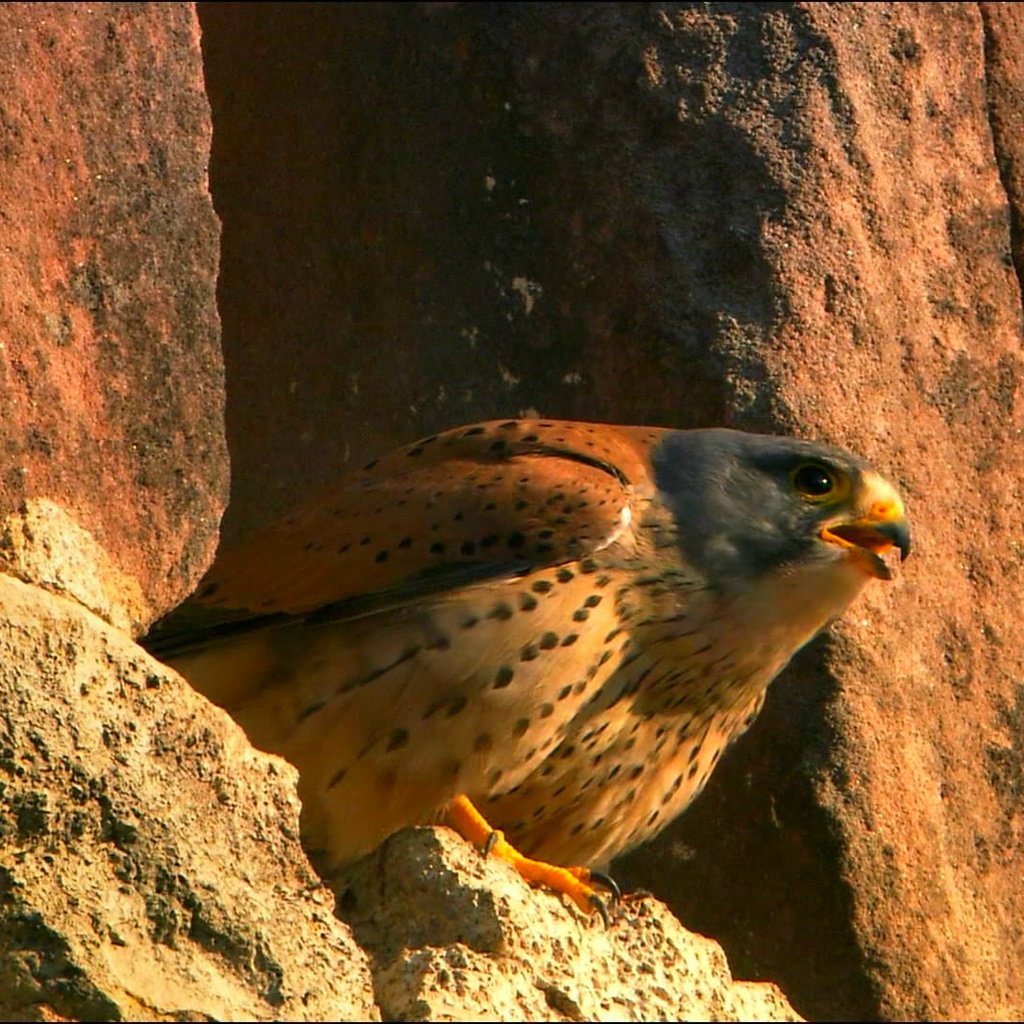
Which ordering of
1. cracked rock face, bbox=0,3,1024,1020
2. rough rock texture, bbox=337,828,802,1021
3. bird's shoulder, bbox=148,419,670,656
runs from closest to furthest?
rough rock texture, bbox=337,828,802,1021 → cracked rock face, bbox=0,3,1024,1020 → bird's shoulder, bbox=148,419,670,656

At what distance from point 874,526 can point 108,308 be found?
1613 mm

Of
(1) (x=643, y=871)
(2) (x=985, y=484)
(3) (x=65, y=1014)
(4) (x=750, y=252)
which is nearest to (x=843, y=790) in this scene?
(1) (x=643, y=871)

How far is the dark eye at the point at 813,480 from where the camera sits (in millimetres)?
4430

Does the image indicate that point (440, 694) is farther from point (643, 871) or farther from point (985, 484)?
point (985, 484)

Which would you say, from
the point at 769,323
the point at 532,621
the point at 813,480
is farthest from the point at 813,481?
the point at 532,621

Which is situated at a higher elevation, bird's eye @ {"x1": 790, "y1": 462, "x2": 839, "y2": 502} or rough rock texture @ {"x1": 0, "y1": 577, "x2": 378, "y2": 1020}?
bird's eye @ {"x1": 790, "y1": 462, "x2": 839, "y2": 502}

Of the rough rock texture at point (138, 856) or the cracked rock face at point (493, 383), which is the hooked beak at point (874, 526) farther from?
the rough rock texture at point (138, 856)

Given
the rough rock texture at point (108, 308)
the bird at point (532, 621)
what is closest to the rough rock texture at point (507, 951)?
the bird at point (532, 621)

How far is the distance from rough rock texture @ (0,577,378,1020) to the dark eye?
151 cm

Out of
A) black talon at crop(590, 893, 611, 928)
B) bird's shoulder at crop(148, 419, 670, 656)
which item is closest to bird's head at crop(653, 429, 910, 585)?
bird's shoulder at crop(148, 419, 670, 656)

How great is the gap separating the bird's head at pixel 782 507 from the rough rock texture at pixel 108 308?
0.97 m

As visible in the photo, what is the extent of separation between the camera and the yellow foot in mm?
3637

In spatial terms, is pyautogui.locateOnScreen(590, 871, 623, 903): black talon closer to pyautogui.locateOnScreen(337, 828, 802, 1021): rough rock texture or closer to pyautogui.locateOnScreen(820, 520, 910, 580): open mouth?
pyautogui.locateOnScreen(337, 828, 802, 1021): rough rock texture

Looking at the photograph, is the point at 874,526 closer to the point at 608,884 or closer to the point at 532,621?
the point at 532,621
